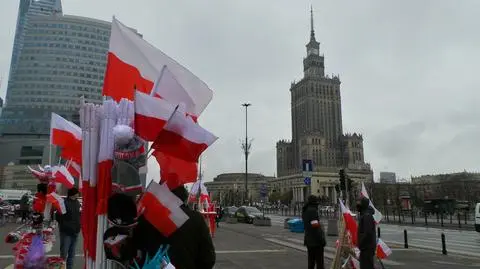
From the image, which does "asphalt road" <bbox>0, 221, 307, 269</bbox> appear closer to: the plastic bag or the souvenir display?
the plastic bag

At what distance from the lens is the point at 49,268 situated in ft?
18.8

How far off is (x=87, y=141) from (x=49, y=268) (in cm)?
307

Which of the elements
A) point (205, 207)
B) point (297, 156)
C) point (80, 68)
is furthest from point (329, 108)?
point (205, 207)

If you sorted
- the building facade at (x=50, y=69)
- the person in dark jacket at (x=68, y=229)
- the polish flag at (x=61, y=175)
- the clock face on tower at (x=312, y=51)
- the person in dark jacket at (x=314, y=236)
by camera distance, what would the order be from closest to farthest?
1. the polish flag at (x=61, y=175)
2. the person in dark jacket at (x=68, y=229)
3. the person in dark jacket at (x=314, y=236)
4. the building facade at (x=50, y=69)
5. the clock face on tower at (x=312, y=51)

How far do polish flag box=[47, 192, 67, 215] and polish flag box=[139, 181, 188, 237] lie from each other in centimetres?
537

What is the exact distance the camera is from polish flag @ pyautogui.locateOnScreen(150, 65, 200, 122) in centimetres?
358

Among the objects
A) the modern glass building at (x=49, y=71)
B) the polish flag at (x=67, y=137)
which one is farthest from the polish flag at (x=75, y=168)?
the modern glass building at (x=49, y=71)

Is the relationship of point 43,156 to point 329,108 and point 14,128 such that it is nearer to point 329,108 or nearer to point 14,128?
point 14,128

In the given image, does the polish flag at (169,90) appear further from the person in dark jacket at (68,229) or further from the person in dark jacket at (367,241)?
the person in dark jacket at (68,229)

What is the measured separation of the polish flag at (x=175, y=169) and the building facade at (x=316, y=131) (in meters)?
148

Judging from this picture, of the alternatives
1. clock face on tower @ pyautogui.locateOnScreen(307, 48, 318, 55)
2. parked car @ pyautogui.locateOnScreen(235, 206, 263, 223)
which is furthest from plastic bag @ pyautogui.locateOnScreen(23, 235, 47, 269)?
clock face on tower @ pyautogui.locateOnScreen(307, 48, 318, 55)

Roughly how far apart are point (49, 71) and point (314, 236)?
4877 inches

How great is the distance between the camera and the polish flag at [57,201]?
8093mm

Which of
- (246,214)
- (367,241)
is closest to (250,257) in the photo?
(367,241)
